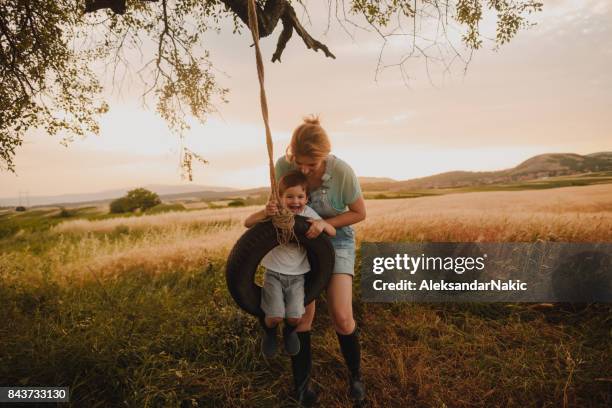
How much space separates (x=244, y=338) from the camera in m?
3.44

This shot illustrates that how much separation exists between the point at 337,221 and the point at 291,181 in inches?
17.7

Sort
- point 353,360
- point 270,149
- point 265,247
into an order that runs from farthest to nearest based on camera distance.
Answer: point 353,360 < point 265,247 < point 270,149

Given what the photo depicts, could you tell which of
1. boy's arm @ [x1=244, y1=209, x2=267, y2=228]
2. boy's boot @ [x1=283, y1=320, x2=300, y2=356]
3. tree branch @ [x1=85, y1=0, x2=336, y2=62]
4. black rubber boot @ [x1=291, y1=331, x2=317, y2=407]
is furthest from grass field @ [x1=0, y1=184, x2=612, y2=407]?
tree branch @ [x1=85, y1=0, x2=336, y2=62]

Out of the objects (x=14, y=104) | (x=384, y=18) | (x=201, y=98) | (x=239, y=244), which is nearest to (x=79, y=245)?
(x=14, y=104)

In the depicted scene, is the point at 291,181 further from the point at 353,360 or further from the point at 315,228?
the point at 353,360

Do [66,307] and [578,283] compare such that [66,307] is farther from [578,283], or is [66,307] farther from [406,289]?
A: [578,283]

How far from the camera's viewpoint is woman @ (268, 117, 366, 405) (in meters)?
2.68

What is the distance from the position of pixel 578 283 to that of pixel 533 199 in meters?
3.09

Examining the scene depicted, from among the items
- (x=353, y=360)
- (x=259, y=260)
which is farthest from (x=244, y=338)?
(x=259, y=260)

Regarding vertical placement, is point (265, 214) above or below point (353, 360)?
above

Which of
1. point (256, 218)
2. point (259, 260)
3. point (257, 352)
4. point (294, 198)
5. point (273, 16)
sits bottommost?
point (257, 352)

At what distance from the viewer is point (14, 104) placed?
5.44 meters

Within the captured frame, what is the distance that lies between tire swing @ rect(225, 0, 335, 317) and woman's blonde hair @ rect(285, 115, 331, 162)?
0.31 m

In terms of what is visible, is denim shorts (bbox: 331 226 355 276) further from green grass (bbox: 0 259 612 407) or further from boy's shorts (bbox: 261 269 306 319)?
green grass (bbox: 0 259 612 407)
